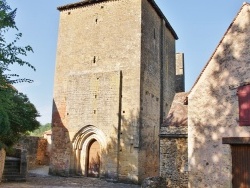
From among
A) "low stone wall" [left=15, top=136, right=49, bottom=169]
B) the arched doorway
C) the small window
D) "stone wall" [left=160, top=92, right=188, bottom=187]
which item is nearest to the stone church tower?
the arched doorway

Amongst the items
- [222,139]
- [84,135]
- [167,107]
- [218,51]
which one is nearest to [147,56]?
[167,107]

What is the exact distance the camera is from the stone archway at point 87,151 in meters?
18.0

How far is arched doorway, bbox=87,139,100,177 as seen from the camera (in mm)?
17875

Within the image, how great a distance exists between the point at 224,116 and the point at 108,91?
369 inches

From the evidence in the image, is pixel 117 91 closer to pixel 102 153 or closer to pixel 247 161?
pixel 102 153

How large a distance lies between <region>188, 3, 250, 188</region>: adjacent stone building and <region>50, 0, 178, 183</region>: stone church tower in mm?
6703

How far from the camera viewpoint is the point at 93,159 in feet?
59.7

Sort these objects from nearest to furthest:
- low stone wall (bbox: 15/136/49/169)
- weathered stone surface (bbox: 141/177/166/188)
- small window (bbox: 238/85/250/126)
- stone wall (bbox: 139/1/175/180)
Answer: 1. small window (bbox: 238/85/250/126)
2. weathered stone surface (bbox: 141/177/166/188)
3. stone wall (bbox: 139/1/175/180)
4. low stone wall (bbox: 15/136/49/169)

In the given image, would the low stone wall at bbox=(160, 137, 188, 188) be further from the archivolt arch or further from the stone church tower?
the archivolt arch

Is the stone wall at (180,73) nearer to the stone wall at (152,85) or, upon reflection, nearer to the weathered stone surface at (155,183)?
the stone wall at (152,85)

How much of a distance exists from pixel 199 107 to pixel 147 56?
892 cm

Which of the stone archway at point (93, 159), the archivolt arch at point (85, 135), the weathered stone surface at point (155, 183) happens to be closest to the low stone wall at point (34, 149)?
the archivolt arch at point (85, 135)

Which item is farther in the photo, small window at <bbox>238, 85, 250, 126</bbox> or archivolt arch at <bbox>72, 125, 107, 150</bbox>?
archivolt arch at <bbox>72, 125, 107, 150</bbox>

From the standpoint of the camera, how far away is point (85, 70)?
1925 cm
